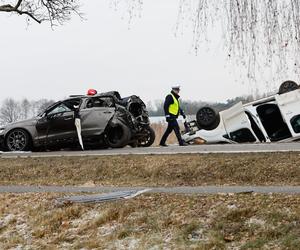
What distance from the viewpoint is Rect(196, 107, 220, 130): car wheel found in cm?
1677

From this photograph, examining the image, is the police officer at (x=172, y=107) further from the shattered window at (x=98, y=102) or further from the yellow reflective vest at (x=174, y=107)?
the shattered window at (x=98, y=102)

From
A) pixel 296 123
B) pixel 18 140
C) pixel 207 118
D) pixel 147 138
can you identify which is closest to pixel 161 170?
pixel 207 118

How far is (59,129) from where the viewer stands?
56.4 ft

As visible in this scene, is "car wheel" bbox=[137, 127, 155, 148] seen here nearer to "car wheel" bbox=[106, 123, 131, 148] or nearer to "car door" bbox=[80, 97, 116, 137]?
"car wheel" bbox=[106, 123, 131, 148]

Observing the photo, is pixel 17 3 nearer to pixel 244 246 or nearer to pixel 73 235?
pixel 73 235

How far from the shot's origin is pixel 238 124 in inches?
652

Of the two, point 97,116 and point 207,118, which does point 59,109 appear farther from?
point 207,118

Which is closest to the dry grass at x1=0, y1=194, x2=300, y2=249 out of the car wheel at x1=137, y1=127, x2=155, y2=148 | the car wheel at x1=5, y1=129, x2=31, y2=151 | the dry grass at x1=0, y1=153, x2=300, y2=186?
the dry grass at x1=0, y1=153, x2=300, y2=186

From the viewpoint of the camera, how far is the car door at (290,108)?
15531 millimetres

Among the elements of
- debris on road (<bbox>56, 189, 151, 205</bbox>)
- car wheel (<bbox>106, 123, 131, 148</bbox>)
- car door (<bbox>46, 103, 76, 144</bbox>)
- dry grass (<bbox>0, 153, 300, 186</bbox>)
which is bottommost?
dry grass (<bbox>0, 153, 300, 186</bbox>)

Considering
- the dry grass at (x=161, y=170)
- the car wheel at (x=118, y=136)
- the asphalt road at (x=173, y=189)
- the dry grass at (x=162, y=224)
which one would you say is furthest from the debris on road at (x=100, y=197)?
the car wheel at (x=118, y=136)

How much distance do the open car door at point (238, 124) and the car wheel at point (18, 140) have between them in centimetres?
604

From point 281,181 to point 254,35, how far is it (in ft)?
18.7

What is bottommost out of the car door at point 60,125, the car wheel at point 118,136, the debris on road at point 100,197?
the debris on road at point 100,197
